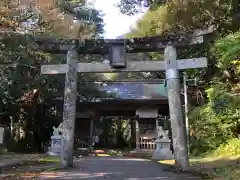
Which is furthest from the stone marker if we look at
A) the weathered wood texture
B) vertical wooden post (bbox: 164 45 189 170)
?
the weathered wood texture

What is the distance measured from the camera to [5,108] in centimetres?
2342

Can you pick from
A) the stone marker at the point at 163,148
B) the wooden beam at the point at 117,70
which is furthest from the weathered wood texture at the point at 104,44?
the stone marker at the point at 163,148

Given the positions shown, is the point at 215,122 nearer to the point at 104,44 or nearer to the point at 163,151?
the point at 163,151

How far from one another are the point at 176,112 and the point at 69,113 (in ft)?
11.9

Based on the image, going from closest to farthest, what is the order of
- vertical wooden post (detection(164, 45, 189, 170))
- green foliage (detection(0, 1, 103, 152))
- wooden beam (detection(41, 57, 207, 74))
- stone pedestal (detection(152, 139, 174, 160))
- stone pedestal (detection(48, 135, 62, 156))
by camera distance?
vertical wooden post (detection(164, 45, 189, 170)), wooden beam (detection(41, 57, 207, 74)), green foliage (detection(0, 1, 103, 152)), stone pedestal (detection(152, 139, 174, 160)), stone pedestal (detection(48, 135, 62, 156))

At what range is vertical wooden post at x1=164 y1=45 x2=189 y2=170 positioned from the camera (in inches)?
455

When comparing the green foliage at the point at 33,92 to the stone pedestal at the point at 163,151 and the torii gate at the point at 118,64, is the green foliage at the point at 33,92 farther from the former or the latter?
the stone pedestal at the point at 163,151

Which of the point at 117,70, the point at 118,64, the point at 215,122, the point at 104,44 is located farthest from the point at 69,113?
the point at 215,122

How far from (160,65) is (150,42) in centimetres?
88

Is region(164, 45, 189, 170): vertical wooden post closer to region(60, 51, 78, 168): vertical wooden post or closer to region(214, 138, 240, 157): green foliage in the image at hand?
region(60, 51, 78, 168): vertical wooden post

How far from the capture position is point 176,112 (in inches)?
464

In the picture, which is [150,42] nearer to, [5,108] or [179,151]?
[179,151]

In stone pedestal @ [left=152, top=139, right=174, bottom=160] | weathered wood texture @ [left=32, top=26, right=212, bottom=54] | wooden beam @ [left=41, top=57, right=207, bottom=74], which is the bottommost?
stone pedestal @ [left=152, top=139, right=174, bottom=160]

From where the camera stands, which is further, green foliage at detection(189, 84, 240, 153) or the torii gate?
green foliage at detection(189, 84, 240, 153)
